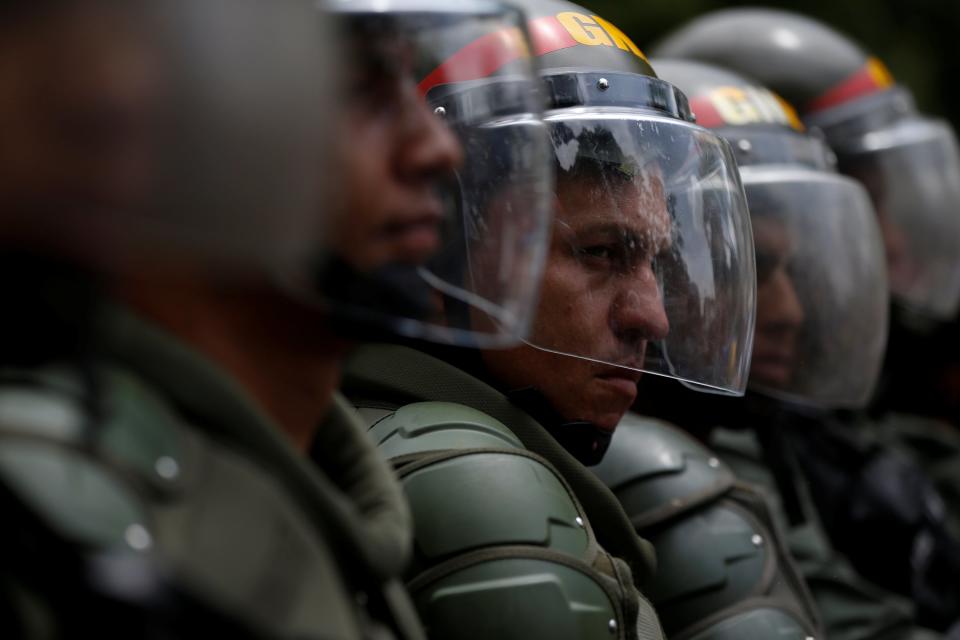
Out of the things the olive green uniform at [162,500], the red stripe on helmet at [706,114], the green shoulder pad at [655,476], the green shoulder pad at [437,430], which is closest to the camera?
the olive green uniform at [162,500]

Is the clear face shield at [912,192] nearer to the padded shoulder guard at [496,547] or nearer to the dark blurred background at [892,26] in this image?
the dark blurred background at [892,26]

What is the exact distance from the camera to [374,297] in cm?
139

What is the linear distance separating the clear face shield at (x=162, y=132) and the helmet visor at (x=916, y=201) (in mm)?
3510

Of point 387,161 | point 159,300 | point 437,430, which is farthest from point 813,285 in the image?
point 159,300

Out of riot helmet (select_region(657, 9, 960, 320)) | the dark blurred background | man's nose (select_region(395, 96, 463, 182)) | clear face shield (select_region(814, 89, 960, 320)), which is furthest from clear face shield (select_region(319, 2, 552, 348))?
the dark blurred background

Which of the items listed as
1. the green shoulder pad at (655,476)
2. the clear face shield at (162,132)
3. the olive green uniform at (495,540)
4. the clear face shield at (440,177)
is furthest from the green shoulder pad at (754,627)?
the clear face shield at (162,132)

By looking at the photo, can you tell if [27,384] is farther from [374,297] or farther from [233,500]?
[374,297]

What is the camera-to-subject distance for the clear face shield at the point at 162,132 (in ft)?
3.78

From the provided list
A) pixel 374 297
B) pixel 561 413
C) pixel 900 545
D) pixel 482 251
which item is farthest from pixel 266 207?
pixel 900 545

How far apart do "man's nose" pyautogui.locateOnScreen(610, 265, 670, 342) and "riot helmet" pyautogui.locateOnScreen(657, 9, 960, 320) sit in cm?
222

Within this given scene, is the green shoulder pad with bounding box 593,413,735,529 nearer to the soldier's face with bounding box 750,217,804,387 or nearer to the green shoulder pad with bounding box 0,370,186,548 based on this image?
the soldier's face with bounding box 750,217,804,387

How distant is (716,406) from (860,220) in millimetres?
670

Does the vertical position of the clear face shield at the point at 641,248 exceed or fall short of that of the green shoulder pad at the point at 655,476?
it exceeds it

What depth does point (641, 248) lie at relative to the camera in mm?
2303
